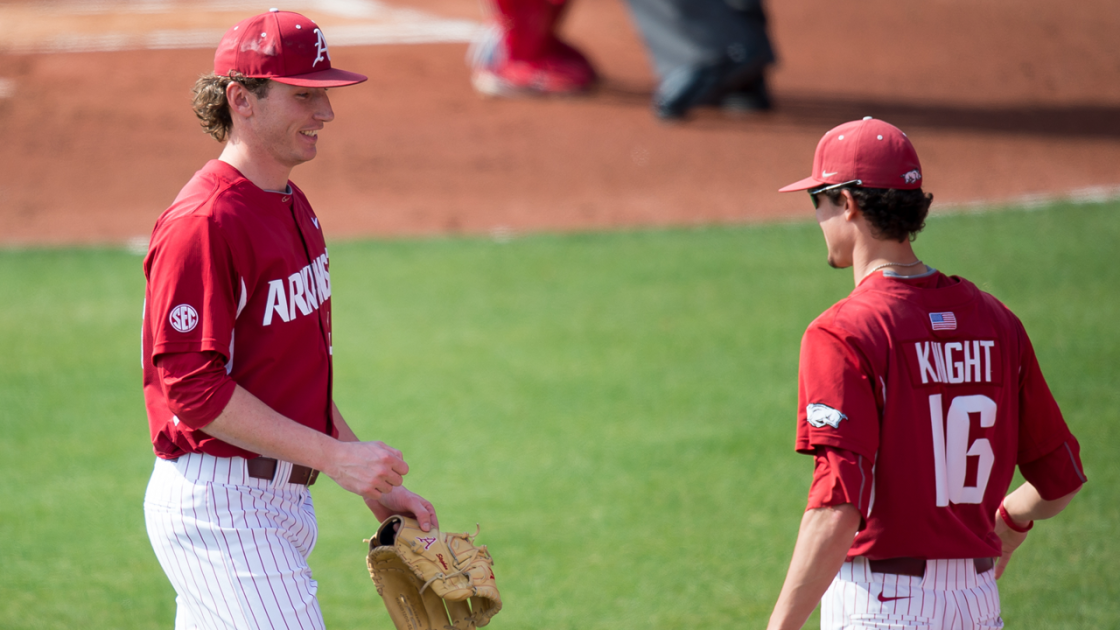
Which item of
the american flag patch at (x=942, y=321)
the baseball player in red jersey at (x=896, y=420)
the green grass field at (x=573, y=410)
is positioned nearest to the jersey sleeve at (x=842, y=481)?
the baseball player in red jersey at (x=896, y=420)

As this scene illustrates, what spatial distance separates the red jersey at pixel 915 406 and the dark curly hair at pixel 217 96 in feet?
4.79

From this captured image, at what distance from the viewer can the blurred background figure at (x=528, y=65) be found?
623 inches

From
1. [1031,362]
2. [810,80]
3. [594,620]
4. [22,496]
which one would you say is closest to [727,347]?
[594,620]

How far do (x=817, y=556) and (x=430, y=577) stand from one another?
102cm

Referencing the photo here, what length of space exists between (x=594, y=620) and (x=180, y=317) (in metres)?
2.73

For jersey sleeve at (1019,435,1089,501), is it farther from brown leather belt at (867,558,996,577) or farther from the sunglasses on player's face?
the sunglasses on player's face

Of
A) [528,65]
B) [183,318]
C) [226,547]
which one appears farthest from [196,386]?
[528,65]

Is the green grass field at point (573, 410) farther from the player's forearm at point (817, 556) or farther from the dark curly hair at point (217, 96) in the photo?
the dark curly hair at point (217, 96)

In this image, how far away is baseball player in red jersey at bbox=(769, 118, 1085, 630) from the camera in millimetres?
2316

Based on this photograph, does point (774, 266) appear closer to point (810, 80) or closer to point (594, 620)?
point (594, 620)

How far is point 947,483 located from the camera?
243 centimetres

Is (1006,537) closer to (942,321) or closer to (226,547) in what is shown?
(942,321)

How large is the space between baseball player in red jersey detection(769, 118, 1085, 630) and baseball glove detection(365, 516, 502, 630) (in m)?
0.85

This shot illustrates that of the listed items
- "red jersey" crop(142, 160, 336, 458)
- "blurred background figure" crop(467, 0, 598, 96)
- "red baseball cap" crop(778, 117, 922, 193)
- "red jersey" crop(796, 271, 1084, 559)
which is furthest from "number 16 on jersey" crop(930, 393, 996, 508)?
"blurred background figure" crop(467, 0, 598, 96)
